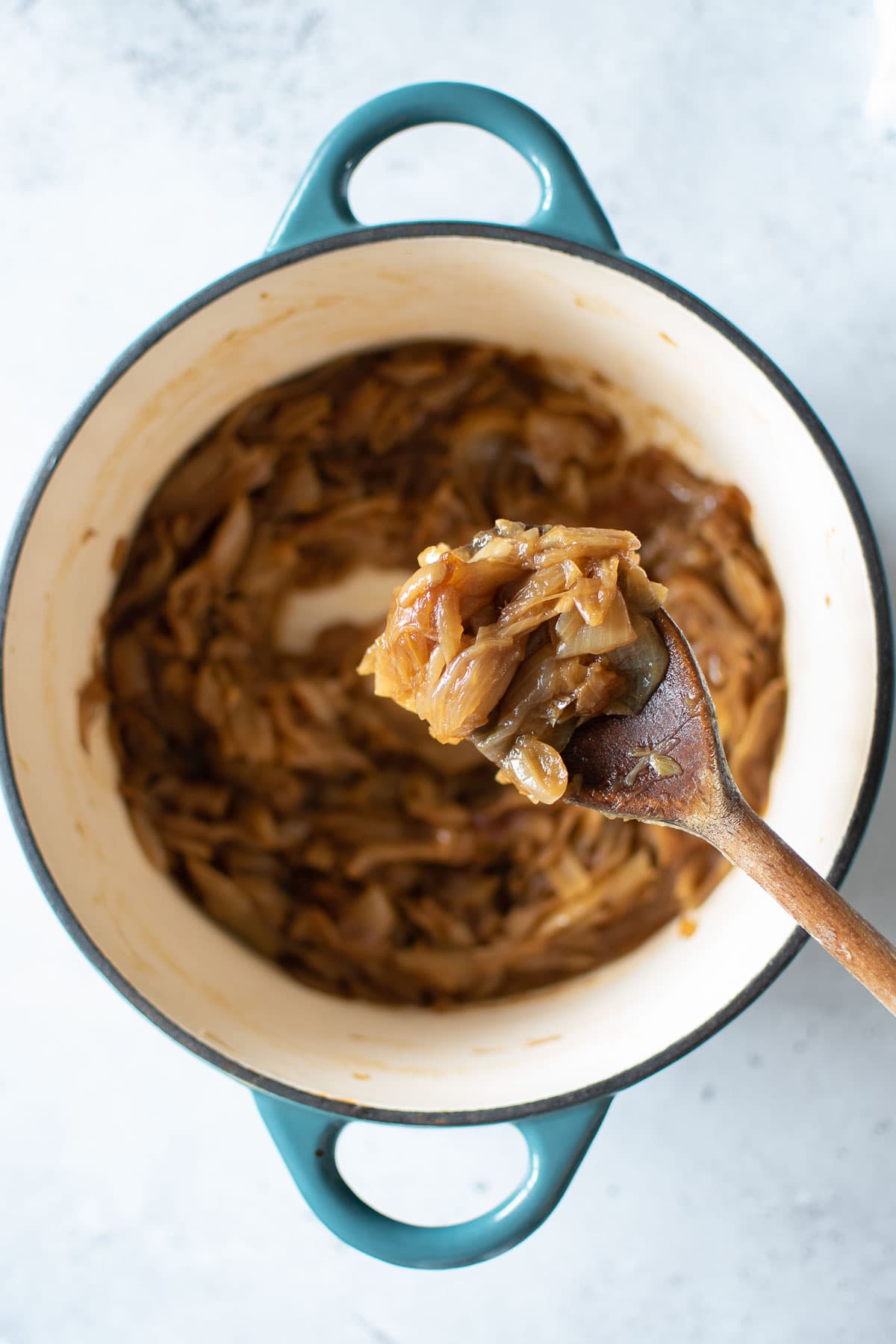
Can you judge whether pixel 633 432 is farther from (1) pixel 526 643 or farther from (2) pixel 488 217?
(1) pixel 526 643

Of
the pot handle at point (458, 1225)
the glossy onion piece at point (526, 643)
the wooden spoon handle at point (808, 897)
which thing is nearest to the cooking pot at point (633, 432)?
the pot handle at point (458, 1225)

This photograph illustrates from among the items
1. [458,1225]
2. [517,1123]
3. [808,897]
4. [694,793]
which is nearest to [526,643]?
[694,793]

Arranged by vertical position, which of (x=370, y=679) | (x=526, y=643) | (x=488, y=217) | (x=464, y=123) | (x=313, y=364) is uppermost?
(x=464, y=123)

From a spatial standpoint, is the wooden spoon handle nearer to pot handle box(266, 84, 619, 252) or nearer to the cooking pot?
the cooking pot

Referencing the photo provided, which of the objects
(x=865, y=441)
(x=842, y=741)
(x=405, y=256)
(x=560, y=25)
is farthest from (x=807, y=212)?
(x=842, y=741)

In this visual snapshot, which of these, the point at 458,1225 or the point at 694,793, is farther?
the point at 458,1225
